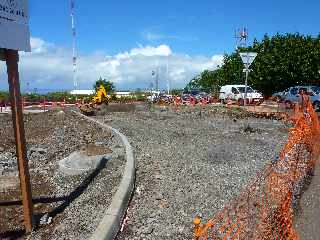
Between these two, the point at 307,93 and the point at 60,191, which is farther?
the point at 307,93

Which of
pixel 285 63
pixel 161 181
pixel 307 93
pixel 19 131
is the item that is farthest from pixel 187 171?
pixel 285 63

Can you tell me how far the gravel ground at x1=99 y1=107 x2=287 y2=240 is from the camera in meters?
6.22

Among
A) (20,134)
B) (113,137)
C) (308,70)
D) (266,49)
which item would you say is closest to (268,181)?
(20,134)

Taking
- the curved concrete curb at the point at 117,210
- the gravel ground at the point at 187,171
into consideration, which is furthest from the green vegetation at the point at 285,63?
the curved concrete curb at the point at 117,210

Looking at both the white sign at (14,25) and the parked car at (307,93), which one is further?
the parked car at (307,93)

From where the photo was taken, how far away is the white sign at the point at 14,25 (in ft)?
18.5

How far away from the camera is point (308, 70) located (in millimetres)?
45969

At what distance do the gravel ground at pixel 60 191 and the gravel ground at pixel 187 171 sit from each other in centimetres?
48

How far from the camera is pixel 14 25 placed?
5.91 m

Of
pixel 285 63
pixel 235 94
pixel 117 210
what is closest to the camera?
pixel 117 210

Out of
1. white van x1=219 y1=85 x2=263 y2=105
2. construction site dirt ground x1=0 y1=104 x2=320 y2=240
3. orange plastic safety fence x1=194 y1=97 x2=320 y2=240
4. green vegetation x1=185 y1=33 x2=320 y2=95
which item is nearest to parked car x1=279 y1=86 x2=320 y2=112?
white van x1=219 y1=85 x2=263 y2=105

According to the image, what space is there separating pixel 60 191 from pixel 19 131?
2009 millimetres

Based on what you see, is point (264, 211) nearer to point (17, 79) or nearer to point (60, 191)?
point (60, 191)

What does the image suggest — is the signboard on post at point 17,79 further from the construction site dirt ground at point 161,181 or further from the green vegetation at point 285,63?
the green vegetation at point 285,63
